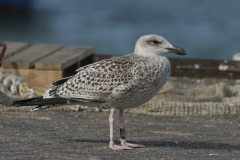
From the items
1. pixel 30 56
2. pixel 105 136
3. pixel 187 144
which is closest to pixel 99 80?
pixel 105 136

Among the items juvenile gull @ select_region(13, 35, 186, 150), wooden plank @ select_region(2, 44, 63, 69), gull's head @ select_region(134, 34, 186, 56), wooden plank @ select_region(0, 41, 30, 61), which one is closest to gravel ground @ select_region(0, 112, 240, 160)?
juvenile gull @ select_region(13, 35, 186, 150)

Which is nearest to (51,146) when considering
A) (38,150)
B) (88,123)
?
(38,150)

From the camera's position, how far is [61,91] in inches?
179

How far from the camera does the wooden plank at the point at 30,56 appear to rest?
25.6 feet

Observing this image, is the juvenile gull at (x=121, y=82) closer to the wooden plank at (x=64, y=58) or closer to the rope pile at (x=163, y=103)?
the rope pile at (x=163, y=103)

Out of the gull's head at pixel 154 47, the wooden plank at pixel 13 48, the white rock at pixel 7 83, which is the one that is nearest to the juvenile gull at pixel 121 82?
the gull's head at pixel 154 47

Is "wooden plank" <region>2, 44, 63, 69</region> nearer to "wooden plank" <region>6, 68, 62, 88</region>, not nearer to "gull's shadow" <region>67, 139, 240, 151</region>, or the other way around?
"wooden plank" <region>6, 68, 62, 88</region>

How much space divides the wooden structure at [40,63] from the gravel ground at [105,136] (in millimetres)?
1274

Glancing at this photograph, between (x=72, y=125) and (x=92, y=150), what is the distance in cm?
155

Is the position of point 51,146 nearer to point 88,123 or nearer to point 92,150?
point 92,150

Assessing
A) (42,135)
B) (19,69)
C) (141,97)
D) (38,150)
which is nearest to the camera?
(38,150)

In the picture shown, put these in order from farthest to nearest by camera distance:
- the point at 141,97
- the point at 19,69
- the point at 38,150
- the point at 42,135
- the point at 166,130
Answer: the point at 19,69, the point at 166,130, the point at 42,135, the point at 141,97, the point at 38,150

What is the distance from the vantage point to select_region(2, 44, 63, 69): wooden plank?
7.81 metres

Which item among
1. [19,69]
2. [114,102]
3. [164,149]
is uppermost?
[19,69]
